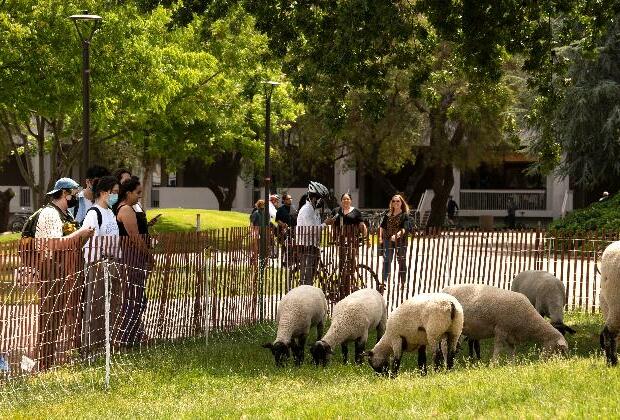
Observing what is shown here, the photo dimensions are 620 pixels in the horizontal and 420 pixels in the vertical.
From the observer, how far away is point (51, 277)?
1238 centimetres

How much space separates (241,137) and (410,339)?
2729 cm

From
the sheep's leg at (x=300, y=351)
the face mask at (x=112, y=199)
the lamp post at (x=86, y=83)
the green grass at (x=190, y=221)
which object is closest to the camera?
the sheep's leg at (x=300, y=351)

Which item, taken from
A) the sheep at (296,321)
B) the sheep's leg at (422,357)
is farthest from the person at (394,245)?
the sheep's leg at (422,357)

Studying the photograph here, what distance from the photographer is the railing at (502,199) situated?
5909cm

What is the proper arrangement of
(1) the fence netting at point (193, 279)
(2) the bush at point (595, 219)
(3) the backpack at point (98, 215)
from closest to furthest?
(1) the fence netting at point (193, 279) → (3) the backpack at point (98, 215) → (2) the bush at point (595, 219)

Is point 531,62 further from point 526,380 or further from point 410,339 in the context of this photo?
point 526,380

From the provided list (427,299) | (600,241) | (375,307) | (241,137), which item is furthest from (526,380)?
(241,137)

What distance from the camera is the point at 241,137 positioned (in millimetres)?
39312

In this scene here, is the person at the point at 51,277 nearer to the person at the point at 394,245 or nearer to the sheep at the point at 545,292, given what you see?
the sheep at the point at 545,292

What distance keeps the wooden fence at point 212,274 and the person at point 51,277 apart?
0.05ft

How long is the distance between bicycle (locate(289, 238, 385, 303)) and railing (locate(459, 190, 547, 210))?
41834 millimetres

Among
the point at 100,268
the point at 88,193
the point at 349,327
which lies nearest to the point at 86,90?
the point at 88,193

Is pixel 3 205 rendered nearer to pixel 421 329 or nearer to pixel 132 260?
pixel 132 260

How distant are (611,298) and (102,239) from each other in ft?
18.1
